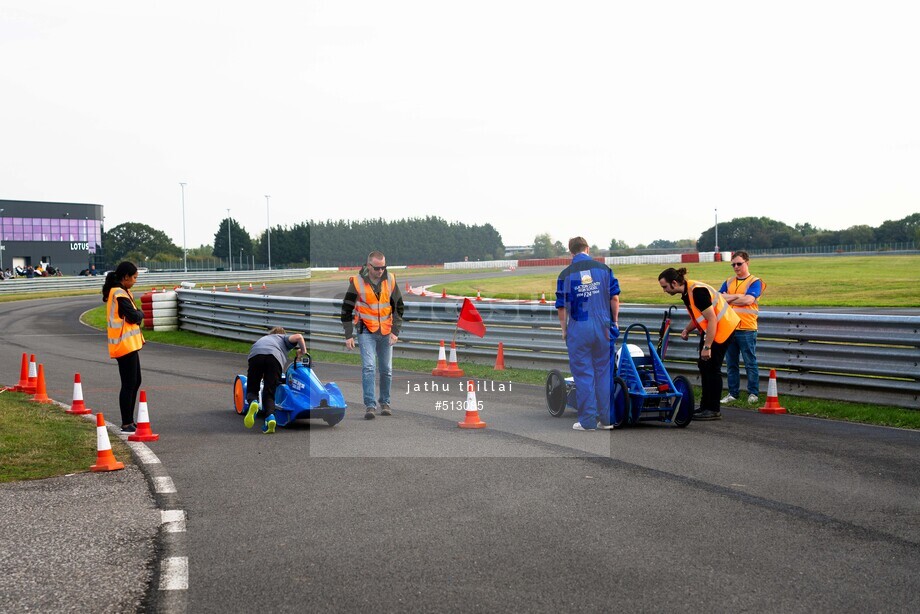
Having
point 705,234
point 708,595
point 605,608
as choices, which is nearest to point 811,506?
point 708,595

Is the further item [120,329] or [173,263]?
[173,263]

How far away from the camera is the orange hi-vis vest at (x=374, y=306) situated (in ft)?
35.3

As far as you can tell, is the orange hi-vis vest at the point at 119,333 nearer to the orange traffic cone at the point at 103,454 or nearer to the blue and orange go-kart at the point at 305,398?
the blue and orange go-kart at the point at 305,398

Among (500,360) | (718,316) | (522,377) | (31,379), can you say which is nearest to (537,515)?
(718,316)

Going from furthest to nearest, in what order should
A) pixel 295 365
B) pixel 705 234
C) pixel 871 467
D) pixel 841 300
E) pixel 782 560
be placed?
pixel 705 234, pixel 841 300, pixel 295 365, pixel 871 467, pixel 782 560

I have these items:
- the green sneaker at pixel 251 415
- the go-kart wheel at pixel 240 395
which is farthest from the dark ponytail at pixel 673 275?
the go-kart wheel at pixel 240 395

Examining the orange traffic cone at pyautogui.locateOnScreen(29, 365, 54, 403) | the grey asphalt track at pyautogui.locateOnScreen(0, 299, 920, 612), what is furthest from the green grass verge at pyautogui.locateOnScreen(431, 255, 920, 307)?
the grey asphalt track at pyautogui.locateOnScreen(0, 299, 920, 612)

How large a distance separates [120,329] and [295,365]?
196 centimetres

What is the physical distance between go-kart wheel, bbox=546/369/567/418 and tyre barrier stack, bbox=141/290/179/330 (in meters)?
17.5

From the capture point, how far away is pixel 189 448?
903cm

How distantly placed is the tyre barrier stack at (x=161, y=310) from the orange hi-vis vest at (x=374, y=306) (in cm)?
1644

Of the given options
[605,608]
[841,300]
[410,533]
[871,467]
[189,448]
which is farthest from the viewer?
[841,300]

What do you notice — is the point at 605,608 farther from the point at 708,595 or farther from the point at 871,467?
the point at 871,467

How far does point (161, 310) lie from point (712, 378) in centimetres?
1888
